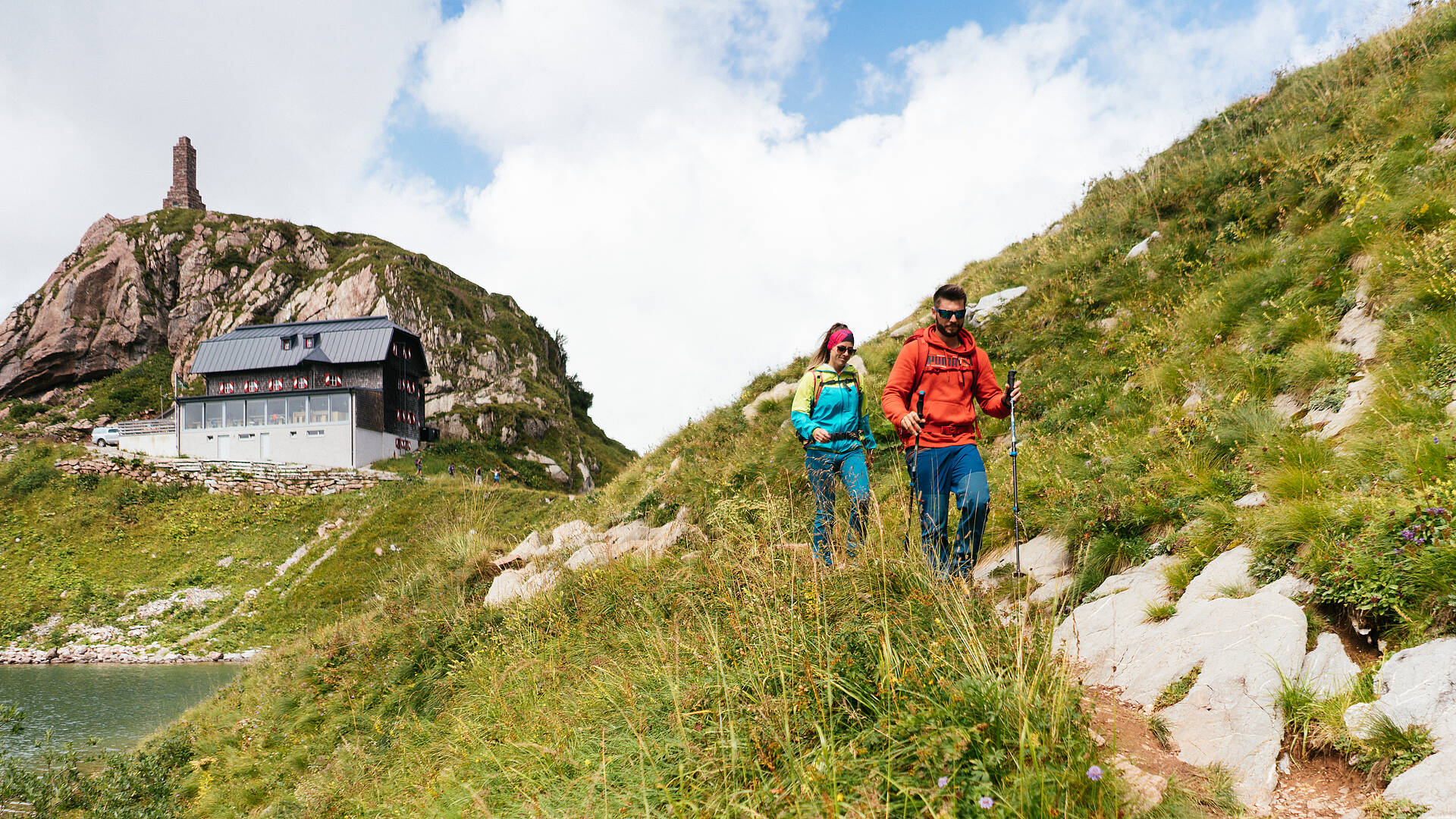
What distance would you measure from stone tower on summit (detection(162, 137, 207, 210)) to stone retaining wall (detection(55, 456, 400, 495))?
75043 mm

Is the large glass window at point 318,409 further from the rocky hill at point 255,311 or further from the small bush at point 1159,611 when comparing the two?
the small bush at point 1159,611

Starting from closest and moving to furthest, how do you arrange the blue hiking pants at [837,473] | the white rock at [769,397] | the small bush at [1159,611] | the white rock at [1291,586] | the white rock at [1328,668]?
the white rock at [1328,668]
the white rock at [1291,586]
the small bush at [1159,611]
the blue hiking pants at [837,473]
the white rock at [769,397]

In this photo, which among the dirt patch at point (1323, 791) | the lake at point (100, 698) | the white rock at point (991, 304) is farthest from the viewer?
the white rock at point (991, 304)

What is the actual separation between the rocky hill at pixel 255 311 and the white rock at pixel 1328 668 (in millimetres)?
61162

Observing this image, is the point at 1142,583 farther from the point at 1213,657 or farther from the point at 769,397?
the point at 769,397

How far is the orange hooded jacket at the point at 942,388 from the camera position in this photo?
5441 mm

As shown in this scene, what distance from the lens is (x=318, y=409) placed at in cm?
4547

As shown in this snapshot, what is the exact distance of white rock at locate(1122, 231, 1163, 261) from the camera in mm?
11352

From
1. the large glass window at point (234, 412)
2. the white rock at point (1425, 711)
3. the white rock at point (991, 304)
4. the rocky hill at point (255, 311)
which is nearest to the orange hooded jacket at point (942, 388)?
the white rock at point (1425, 711)

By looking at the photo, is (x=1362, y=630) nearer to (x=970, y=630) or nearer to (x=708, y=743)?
(x=970, y=630)

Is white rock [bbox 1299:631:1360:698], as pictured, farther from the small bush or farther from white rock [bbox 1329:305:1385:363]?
white rock [bbox 1329:305:1385:363]

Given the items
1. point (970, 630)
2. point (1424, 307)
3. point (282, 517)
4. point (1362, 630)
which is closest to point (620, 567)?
point (970, 630)

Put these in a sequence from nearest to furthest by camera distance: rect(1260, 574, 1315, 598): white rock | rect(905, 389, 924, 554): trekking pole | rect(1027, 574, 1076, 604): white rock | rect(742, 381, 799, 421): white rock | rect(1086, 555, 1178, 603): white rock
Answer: rect(1260, 574, 1315, 598): white rock → rect(1086, 555, 1178, 603): white rock → rect(905, 389, 924, 554): trekking pole → rect(1027, 574, 1076, 604): white rock → rect(742, 381, 799, 421): white rock

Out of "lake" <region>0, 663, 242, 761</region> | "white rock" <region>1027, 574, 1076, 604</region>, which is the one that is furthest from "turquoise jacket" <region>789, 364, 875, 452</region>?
"lake" <region>0, 663, 242, 761</region>
